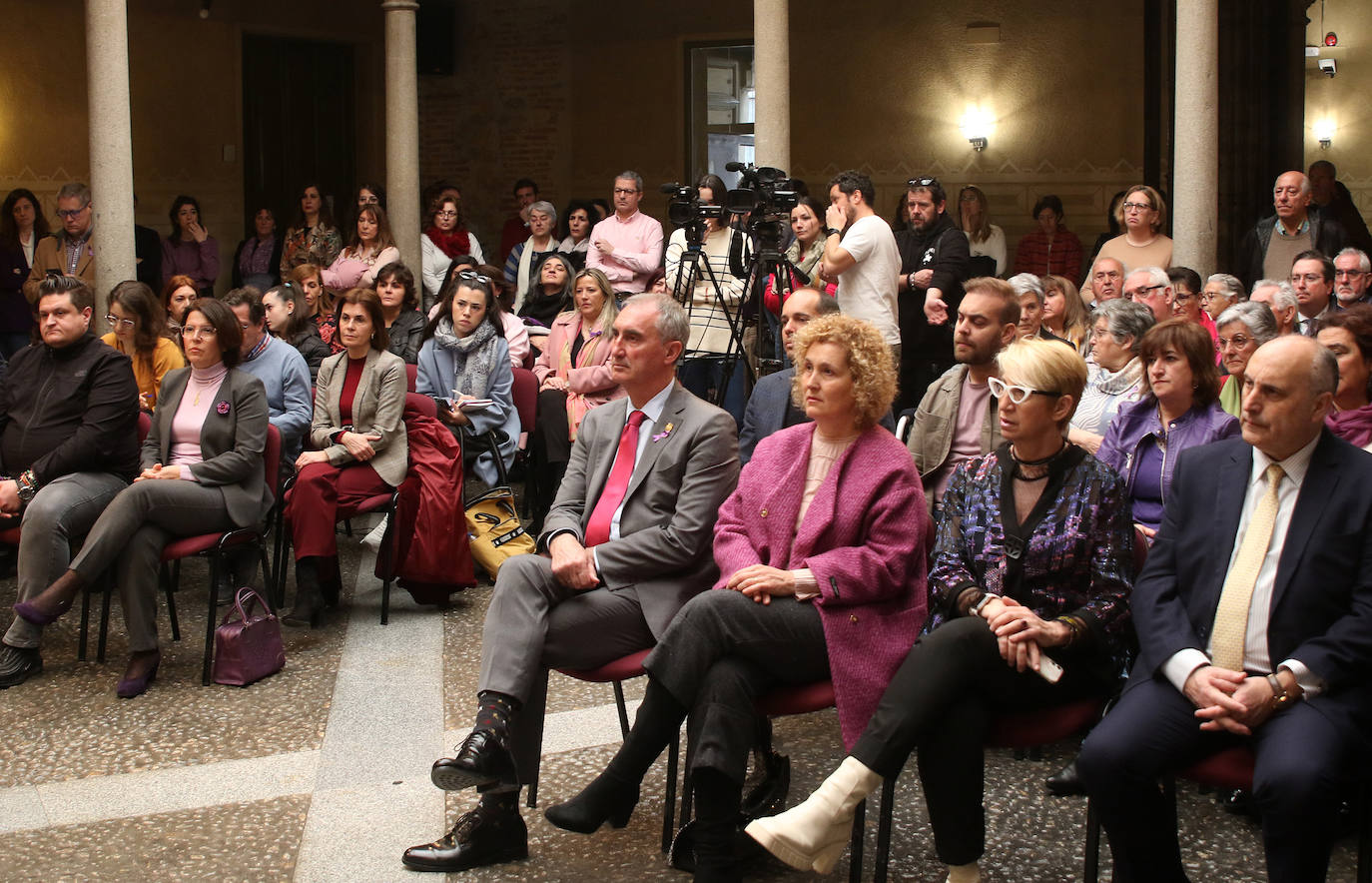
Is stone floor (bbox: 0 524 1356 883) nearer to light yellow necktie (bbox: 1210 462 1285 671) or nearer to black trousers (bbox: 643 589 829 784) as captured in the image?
black trousers (bbox: 643 589 829 784)

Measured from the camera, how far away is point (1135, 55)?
1061 centimetres

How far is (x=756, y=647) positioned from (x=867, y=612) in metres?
0.26

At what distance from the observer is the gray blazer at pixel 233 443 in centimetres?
463

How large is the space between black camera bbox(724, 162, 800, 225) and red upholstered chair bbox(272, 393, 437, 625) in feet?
5.44

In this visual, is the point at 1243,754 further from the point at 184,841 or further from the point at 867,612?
the point at 184,841

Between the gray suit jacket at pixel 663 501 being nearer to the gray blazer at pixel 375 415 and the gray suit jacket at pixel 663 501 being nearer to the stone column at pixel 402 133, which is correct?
the gray blazer at pixel 375 415

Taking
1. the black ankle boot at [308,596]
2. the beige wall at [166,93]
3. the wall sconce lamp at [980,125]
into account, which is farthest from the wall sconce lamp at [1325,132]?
the black ankle boot at [308,596]

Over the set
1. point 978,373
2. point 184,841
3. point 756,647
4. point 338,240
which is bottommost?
point 184,841

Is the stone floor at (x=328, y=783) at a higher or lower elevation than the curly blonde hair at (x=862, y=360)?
lower

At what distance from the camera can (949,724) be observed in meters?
2.74

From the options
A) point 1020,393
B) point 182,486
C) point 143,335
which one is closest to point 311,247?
point 143,335

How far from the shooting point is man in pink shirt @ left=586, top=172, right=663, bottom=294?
25.6 feet

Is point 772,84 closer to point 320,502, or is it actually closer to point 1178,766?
point 320,502

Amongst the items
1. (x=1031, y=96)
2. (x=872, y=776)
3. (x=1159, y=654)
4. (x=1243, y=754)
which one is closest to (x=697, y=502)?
(x=872, y=776)
